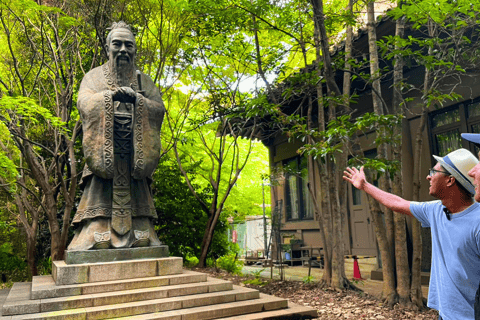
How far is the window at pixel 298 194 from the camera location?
12.7 meters

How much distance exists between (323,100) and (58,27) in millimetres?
6827

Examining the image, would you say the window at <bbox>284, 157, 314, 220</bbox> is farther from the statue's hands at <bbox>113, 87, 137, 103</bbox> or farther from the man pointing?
the man pointing

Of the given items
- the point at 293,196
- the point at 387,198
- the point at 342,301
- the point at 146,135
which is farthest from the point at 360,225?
the point at 387,198

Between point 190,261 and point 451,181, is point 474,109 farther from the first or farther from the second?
point 190,261

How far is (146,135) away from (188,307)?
9.00 ft

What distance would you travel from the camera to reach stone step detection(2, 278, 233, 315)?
4.36m

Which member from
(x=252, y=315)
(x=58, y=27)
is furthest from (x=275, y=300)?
(x=58, y=27)

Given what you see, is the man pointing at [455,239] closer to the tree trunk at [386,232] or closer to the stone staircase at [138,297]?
the stone staircase at [138,297]

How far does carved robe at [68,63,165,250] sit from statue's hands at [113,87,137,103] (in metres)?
0.07

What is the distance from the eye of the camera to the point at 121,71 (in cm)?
640

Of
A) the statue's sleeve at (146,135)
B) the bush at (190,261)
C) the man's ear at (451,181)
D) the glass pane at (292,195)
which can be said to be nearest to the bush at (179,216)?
the bush at (190,261)

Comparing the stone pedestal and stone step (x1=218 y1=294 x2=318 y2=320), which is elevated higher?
the stone pedestal

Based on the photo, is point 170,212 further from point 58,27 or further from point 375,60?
point 375,60

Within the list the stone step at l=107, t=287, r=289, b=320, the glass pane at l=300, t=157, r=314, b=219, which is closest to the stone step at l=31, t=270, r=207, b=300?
the stone step at l=107, t=287, r=289, b=320
